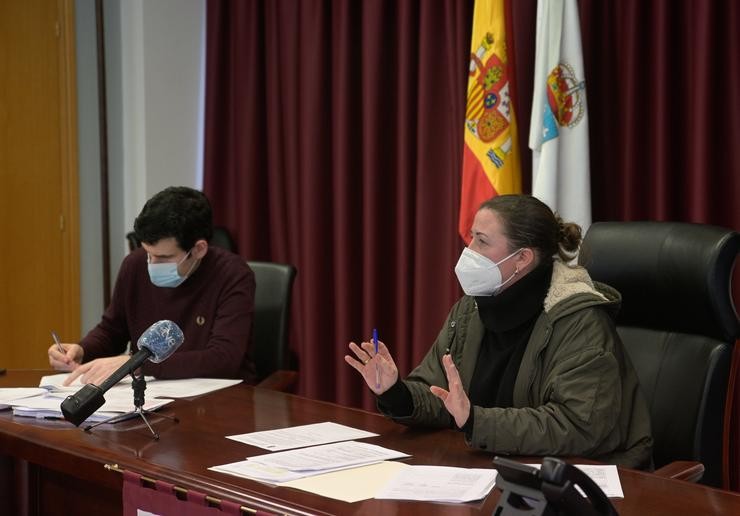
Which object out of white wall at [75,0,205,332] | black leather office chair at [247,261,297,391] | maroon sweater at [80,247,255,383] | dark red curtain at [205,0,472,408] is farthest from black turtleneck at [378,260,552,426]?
white wall at [75,0,205,332]

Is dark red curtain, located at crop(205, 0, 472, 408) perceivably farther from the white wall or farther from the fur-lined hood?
the fur-lined hood

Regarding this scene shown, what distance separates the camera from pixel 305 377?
4145mm

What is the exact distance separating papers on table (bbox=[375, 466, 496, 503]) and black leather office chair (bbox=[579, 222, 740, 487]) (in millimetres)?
660

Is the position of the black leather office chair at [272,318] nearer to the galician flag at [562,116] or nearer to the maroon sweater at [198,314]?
the maroon sweater at [198,314]

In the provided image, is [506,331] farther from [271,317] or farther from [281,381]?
[271,317]

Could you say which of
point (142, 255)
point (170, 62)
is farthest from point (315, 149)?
point (142, 255)

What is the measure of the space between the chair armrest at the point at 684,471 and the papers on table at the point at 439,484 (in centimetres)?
42

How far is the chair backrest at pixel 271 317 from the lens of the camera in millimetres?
2971

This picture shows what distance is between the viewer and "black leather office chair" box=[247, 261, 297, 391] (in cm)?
297

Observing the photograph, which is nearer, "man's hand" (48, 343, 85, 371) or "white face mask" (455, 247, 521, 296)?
"white face mask" (455, 247, 521, 296)

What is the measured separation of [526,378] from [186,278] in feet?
4.01

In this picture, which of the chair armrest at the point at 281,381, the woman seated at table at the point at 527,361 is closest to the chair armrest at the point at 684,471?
the woman seated at table at the point at 527,361

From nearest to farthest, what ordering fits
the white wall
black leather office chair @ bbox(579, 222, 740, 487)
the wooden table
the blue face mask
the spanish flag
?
the wooden table, black leather office chair @ bbox(579, 222, 740, 487), the blue face mask, the spanish flag, the white wall

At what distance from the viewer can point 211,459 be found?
1.79 m
